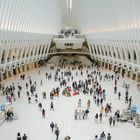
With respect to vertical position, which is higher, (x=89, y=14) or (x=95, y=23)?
(x=89, y=14)

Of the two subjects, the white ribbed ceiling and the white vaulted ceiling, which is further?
the white vaulted ceiling

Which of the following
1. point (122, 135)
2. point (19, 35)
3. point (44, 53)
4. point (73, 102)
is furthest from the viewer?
point (44, 53)

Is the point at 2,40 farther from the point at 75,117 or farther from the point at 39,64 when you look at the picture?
the point at 39,64

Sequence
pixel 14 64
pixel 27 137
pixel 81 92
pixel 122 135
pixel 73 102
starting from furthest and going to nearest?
pixel 14 64, pixel 81 92, pixel 73 102, pixel 122 135, pixel 27 137

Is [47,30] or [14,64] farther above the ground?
→ [47,30]

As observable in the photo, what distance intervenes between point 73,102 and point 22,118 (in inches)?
205

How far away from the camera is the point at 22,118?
58.1ft

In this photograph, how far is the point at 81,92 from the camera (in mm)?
25125

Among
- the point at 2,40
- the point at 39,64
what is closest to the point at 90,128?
the point at 2,40

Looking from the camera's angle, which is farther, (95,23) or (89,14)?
(89,14)

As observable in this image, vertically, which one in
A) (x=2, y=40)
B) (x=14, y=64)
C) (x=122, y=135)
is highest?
(x=2, y=40)

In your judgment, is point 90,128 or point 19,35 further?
point 19,35

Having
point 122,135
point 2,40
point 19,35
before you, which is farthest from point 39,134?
point 19,35

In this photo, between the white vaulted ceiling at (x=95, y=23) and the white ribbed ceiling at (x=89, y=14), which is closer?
the white ribbed ceiling at (x=89, y=14)
